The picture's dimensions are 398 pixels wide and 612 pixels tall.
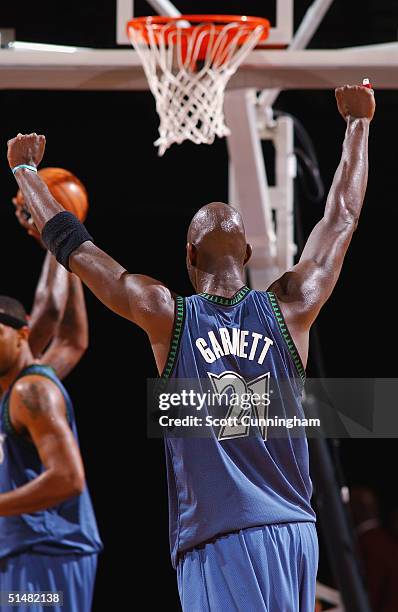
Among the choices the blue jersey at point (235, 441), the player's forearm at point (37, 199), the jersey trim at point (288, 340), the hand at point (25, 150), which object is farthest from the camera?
the hand at point (25, 150)

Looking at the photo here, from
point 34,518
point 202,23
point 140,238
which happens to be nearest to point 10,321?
point 34,518

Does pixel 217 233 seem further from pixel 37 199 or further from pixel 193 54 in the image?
pixel 193 54

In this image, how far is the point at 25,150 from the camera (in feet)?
11.5

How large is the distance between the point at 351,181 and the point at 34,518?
2.51 m

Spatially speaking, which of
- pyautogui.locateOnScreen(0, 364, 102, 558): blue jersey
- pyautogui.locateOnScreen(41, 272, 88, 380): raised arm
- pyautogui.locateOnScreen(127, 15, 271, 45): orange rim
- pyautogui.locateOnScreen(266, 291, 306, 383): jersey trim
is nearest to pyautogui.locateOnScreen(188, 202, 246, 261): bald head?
pyautogui.locateOnScreen(266, 291, 306, 383): jersey trim

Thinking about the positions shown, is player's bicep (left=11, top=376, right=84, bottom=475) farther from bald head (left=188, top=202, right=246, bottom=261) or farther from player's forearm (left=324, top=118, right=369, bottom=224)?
player's forearm (left=324, top=118, right=369, bottom=224)

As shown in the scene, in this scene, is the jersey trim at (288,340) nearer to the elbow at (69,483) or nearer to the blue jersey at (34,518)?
the elbow at (69,483)

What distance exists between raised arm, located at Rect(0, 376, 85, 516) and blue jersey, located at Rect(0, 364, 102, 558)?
11 cm

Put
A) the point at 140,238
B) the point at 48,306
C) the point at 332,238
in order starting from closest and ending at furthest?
1. the point at 332,238
2. the point at 48,306
3. the point at 140,238

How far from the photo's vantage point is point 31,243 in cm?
912

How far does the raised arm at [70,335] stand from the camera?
597 cm

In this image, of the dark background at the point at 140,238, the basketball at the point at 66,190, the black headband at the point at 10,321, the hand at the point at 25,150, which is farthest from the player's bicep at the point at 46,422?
the dark background at the point at 140,238

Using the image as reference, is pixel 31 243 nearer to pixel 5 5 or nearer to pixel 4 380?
pixel 5 5

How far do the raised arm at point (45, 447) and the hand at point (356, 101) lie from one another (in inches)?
83.5
